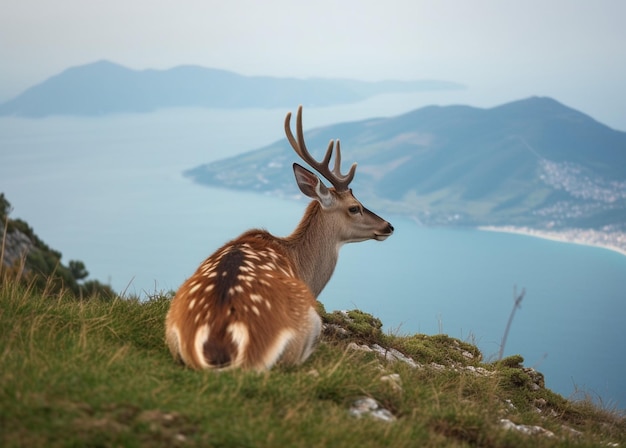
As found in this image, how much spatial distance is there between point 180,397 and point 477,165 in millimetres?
135211

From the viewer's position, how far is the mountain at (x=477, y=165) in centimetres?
11931

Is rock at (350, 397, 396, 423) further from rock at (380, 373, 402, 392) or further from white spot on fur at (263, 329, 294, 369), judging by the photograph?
white spot on fur at (263, 329, 294, 369)

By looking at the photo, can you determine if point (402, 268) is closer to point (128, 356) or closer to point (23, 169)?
point (128, 356)

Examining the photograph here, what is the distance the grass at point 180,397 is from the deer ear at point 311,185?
158 centimetres

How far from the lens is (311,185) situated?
7.41 m

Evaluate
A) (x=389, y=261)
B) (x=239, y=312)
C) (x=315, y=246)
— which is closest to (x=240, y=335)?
(x=239, y=312)

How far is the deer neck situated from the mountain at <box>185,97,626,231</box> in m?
103

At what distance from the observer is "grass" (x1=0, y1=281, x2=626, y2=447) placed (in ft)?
12.7

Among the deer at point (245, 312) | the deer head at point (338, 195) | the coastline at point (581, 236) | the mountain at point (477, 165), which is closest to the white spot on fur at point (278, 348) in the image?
the deer at point (245, 312)

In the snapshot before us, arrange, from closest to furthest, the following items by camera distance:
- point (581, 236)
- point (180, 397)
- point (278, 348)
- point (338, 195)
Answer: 1. point (180, 397)
2. point (278, 348)
3. point (338, 195)
4. point (581, 236)

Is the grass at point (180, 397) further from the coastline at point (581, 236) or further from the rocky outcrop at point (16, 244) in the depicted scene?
the coastline at point (581, 236)

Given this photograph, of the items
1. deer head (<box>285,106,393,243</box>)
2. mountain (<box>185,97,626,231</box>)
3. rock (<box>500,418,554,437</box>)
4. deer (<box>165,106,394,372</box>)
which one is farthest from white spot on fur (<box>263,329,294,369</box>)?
mountain (<box>185,97,626,231</box>)

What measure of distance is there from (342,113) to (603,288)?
114812 millimetres

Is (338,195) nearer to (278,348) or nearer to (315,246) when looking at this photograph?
(315,246)
